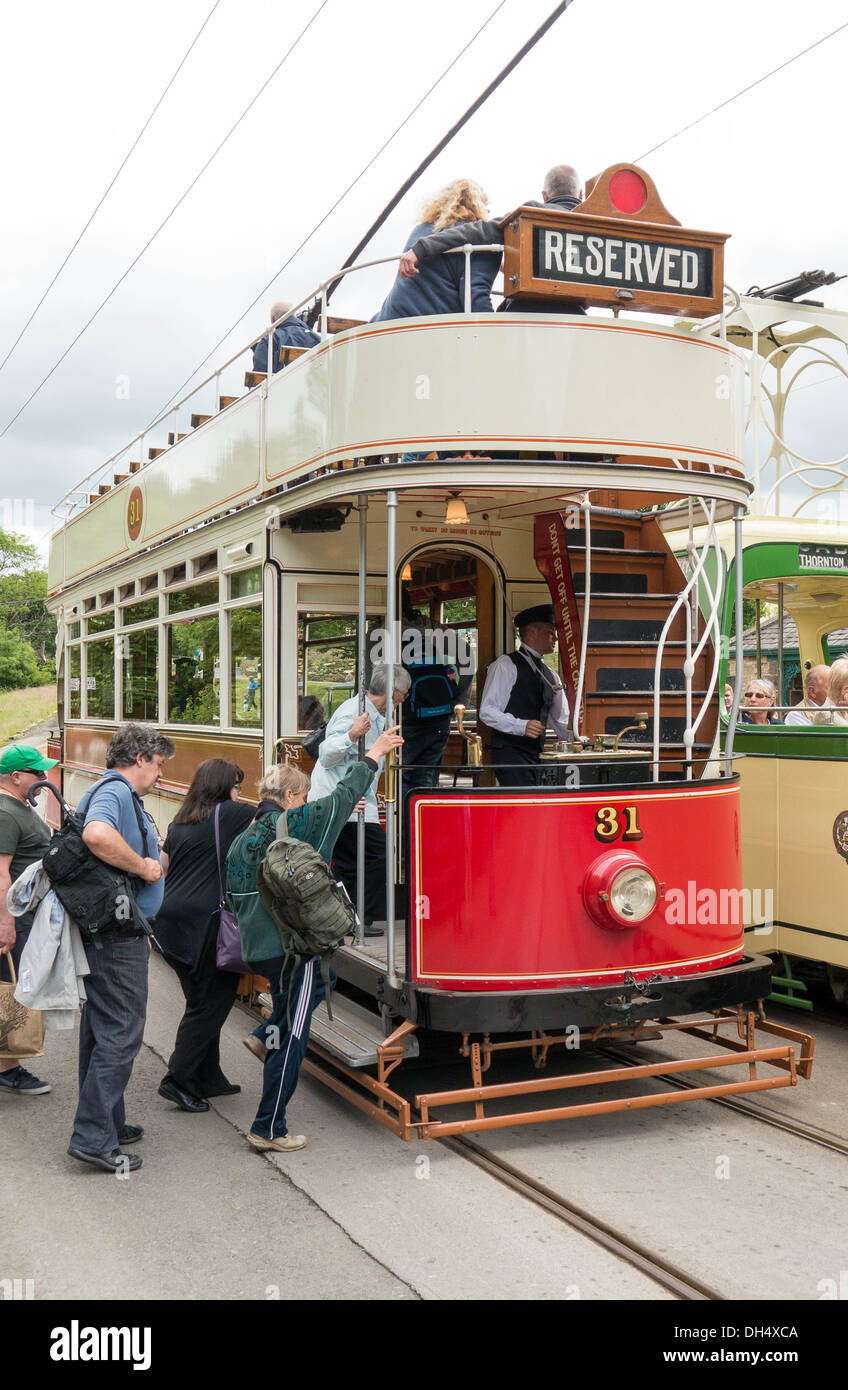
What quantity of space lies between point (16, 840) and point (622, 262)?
391cm

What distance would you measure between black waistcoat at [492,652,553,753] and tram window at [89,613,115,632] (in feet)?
18.9

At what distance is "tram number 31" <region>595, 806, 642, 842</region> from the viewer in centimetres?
525

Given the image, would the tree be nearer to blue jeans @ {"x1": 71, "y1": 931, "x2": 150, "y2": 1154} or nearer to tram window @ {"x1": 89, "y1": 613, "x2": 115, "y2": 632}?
tram window @ {"x1": 89, "y1": 613, "x2": 115, "y2": 632}

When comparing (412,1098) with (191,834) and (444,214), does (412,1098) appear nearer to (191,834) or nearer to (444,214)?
(191,834)

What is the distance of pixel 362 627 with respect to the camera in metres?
6.54

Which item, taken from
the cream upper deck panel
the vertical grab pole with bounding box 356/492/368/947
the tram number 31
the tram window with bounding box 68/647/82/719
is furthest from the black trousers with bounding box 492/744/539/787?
the tram window with bounding box 68/647/82/719

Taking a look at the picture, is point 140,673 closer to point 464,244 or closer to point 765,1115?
point 464,244

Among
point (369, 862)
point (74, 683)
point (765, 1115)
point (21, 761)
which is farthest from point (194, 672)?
point (74, 683)

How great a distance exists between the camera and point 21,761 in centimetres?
589

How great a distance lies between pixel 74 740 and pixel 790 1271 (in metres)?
10.8

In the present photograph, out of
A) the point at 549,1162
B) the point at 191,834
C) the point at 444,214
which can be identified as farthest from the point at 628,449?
the point at 549,1162

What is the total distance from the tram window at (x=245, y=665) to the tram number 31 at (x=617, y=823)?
→ 8.45ft

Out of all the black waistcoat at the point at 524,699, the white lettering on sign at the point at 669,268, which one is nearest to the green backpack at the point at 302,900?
the black waistcoat at the point at 524,699

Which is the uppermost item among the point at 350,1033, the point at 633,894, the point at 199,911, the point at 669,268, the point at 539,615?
the point at 669,268
